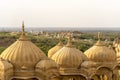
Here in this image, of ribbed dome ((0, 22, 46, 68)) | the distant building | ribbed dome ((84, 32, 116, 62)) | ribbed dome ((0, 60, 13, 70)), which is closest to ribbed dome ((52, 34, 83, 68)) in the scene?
the distant building

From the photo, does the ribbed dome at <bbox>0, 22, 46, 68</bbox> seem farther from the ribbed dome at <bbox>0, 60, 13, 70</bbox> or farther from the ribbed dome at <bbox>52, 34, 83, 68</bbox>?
the ribbed dome at <bbox>52, 34, 83, 68</bbox>

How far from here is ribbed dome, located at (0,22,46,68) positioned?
2259cm

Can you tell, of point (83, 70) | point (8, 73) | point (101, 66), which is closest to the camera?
point (8, 73)

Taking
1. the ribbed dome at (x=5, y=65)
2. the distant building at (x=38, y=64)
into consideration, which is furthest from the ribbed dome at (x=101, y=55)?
the ribbed dome at (x=5, y=65)

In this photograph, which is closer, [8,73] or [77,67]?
[8,73]

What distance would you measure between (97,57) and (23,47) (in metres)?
8.80

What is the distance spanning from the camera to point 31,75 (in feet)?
73.7

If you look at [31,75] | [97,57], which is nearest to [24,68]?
[31,75]

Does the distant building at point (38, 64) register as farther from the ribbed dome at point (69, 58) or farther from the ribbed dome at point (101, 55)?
the ribbed dome at point (101, 55)

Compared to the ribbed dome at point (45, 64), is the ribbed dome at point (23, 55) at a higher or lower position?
higher

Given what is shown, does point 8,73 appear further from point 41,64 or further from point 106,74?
→ point 106,74

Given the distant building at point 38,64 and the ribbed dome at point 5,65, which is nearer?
the ribbed dome at point 5,65

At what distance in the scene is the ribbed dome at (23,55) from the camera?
74.1 feet

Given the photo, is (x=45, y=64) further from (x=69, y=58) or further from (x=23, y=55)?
(x=69, y=58)
